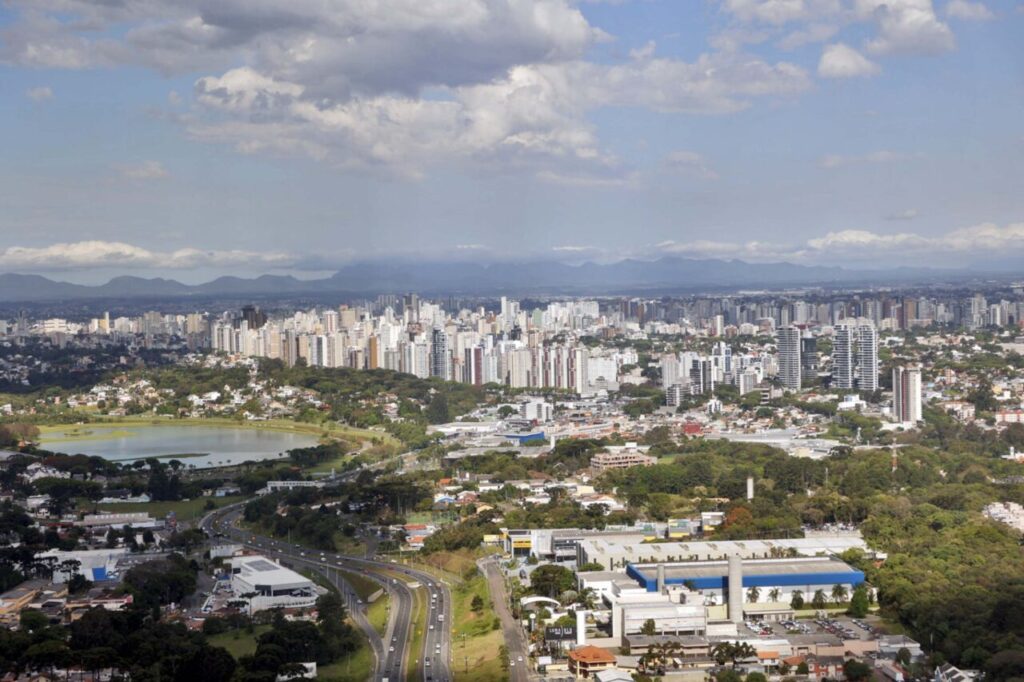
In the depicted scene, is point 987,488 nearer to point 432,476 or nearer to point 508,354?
point 432,476

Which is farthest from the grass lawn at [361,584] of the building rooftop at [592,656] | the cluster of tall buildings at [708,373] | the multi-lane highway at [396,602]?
the cluster of tall buildings at [708,373]

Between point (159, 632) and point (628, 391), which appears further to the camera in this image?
point (628, 391)

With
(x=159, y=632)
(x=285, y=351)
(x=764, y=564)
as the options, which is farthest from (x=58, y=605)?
(x=285, y=351)

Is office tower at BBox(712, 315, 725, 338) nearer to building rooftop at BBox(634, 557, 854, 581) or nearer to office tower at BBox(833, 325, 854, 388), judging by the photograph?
office tower at BBox(833, 325, 854, 388)

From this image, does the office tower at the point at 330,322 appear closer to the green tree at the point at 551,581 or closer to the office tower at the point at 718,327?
the office tower at the point at 718,327

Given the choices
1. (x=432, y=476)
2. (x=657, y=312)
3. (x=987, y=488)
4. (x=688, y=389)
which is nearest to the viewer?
(x=987, y=488)

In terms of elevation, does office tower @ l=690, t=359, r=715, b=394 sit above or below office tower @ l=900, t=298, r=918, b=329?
below

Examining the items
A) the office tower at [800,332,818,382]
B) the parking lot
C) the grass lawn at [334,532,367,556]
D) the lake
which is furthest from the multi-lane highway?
the office tower at [800,332,818,382]
